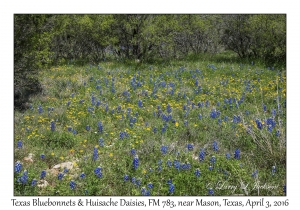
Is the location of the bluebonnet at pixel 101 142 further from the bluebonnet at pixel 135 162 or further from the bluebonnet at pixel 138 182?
the bluebonnet at pixel 138 182

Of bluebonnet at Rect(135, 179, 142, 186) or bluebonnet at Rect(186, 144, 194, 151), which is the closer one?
bluebonnet at Rect(135, 179, 142, 186)

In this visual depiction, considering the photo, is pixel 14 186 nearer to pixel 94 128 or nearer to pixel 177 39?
pixel 94 128

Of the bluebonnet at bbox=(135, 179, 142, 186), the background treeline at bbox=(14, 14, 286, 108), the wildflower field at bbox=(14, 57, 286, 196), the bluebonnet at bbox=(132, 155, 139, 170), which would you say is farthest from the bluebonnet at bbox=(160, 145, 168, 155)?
the background treeline at bbox=(14, 14, 286, 108)

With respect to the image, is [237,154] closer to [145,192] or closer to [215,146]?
[215,146]

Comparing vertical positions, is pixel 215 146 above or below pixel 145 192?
above

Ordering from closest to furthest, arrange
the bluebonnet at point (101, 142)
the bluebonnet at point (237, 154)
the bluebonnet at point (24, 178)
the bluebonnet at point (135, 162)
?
the bluebonnet at point (24, 178)
the bluebonnet at point (135, 162)
the bluebonnet at point (237, 154)
the bluebonnet at point (101, 142)

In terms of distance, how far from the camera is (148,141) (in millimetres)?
5355

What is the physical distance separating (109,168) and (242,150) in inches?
92.0

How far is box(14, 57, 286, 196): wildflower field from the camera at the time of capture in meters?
4.23

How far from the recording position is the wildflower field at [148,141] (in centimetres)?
423

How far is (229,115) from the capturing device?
7.11 m

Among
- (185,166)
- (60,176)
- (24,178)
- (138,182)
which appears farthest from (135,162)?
(24,178)

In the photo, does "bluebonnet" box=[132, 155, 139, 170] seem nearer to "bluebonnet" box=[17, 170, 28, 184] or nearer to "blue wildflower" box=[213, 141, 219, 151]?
"blue wildflower" box=[213, 141, 219, 151]

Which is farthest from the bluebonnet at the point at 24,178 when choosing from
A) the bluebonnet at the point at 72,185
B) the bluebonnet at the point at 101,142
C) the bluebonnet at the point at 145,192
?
the bluebonnet at the point at 145,192
